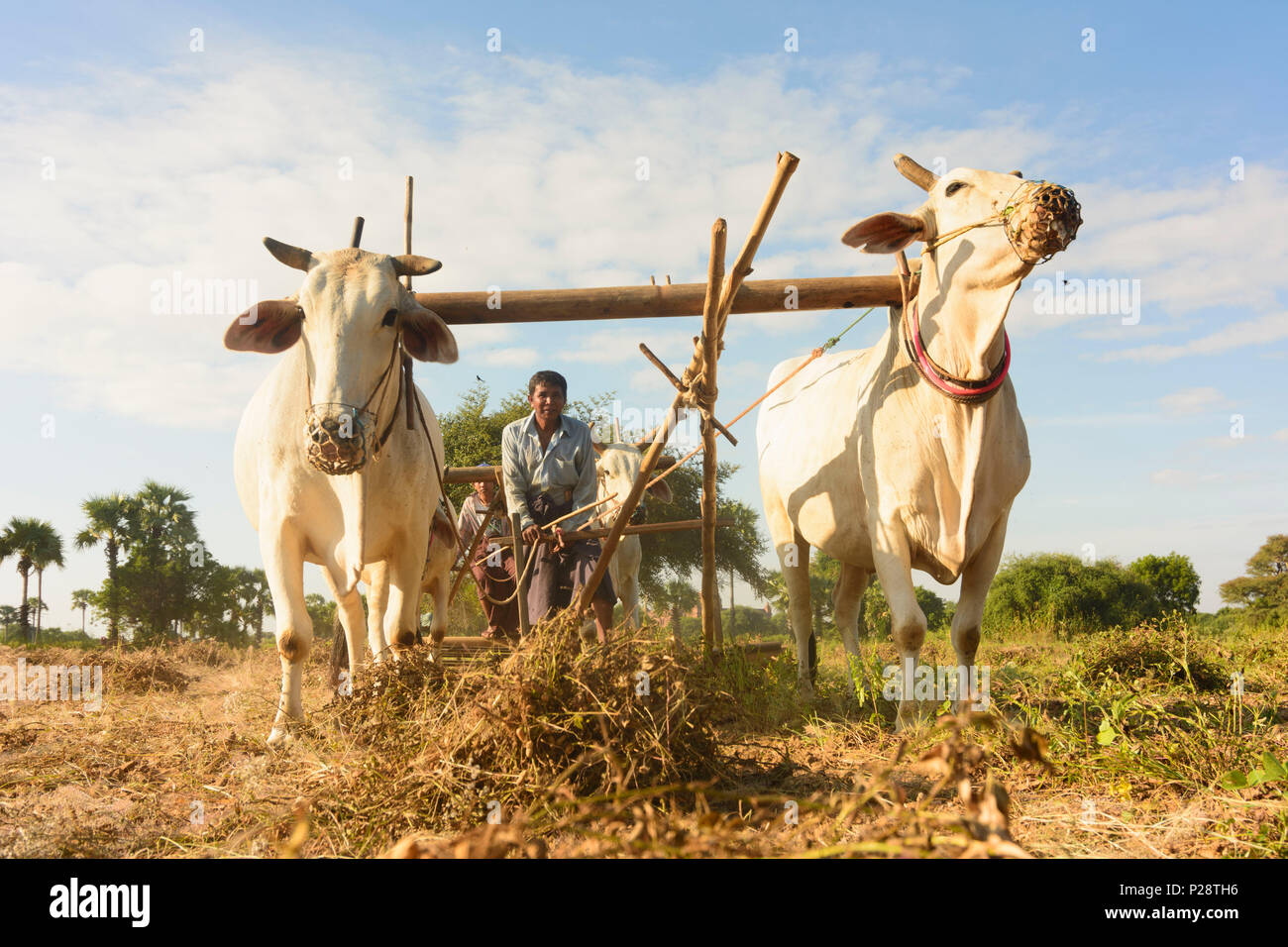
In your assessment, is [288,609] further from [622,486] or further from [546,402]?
[622,486]

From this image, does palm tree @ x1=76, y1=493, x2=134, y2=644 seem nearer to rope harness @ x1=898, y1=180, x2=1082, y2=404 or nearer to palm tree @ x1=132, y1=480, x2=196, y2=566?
palm tree @ x1=132, y1=480, x2=196, y2=566

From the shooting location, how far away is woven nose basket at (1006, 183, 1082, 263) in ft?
14.0

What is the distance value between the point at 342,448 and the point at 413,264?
52.7 inches

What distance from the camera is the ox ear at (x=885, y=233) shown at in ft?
16.7

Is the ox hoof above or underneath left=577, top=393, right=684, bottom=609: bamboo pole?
underneath

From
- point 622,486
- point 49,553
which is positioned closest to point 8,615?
point 49,553

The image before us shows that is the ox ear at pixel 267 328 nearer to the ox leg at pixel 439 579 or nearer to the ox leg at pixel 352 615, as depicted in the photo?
the ox leg at pixel 352 615

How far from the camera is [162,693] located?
346 inches

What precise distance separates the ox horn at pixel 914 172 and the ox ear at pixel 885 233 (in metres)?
0.36

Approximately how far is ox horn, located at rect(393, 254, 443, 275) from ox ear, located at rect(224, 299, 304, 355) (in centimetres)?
57

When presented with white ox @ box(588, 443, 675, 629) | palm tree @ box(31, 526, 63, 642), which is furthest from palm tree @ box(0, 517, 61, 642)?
white ox @ box(588, 443, 675, 629)

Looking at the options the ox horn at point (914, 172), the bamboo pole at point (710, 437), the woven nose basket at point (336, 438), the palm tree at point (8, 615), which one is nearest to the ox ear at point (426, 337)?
the woven nose basket at point (336, 438)

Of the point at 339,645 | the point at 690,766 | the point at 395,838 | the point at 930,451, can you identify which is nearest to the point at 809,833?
the point at 690,766
